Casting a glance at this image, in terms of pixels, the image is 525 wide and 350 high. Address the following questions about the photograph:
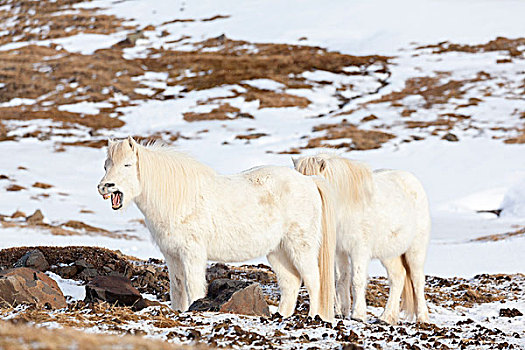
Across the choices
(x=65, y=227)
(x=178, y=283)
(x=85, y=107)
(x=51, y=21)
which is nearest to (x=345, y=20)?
(x=51, y=21)

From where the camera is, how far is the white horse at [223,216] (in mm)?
7797

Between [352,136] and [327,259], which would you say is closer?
[327,259]

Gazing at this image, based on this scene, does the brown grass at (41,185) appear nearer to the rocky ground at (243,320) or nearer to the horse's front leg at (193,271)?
the rocky ground at (243,320)

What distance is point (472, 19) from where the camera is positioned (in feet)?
298

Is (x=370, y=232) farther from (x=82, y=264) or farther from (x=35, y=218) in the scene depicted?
(x=35, y=218)

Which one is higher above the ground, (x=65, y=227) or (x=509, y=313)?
(x=509, y=313)

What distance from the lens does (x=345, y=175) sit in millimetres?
9625

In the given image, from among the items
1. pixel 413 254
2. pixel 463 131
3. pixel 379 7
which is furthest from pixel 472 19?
pixel 413 254

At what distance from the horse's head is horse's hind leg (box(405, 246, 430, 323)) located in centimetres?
534

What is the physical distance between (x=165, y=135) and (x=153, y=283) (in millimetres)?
38955

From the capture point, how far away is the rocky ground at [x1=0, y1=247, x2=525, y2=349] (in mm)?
5844

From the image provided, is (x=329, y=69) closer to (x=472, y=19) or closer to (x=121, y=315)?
(x=472, y=19)

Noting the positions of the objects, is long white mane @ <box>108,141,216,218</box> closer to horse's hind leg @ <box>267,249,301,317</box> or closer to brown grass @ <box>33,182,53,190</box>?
horse's hind leg @ <box>267,249,301,317</box>

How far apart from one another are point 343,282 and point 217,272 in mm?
3981
